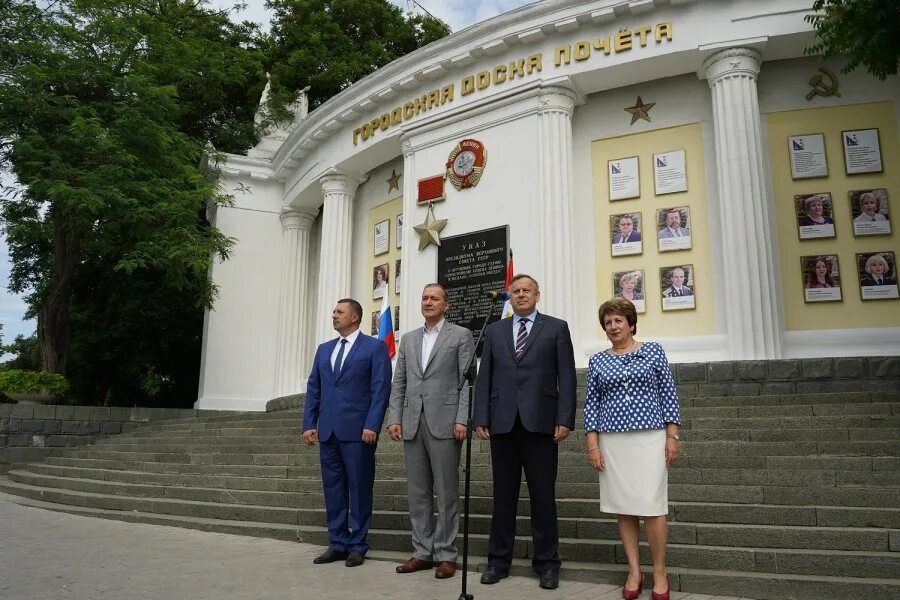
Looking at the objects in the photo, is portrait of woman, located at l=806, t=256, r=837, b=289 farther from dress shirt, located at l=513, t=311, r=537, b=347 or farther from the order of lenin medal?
dress shirt, located at l=513, t=311, r=537, b=347

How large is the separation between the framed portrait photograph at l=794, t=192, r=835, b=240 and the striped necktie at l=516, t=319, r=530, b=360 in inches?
283

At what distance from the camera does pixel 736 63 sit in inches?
420

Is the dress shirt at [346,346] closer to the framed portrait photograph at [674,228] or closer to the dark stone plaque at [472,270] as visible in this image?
the dark stone plaque at [472,270]

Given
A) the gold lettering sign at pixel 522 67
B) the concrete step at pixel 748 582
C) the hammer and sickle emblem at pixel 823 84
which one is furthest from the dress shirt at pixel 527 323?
the hammer and sickle emblem at pixel 823 84

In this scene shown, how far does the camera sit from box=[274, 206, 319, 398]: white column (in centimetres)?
1648

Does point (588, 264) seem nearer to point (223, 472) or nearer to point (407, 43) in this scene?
point (223, 472)

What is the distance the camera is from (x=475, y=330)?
36.4 feet

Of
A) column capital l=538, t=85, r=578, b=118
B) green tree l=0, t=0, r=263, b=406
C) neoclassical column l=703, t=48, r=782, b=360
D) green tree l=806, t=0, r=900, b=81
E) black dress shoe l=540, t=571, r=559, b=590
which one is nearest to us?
black dress shoe l=540, t=571, r=559, b=590

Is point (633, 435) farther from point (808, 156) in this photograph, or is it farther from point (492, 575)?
point (808, 156)

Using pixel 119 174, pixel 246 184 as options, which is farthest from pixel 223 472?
pixel 246 184

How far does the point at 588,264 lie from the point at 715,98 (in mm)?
3136

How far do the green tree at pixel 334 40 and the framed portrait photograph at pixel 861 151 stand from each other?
16.7m

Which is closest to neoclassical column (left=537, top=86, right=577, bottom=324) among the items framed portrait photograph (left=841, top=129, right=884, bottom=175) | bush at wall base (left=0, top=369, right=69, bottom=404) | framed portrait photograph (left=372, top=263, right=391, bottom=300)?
framed portrait photograph (left=841, top=129, right=884, bottom=175)

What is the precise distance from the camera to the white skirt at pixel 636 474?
13.6 feet
